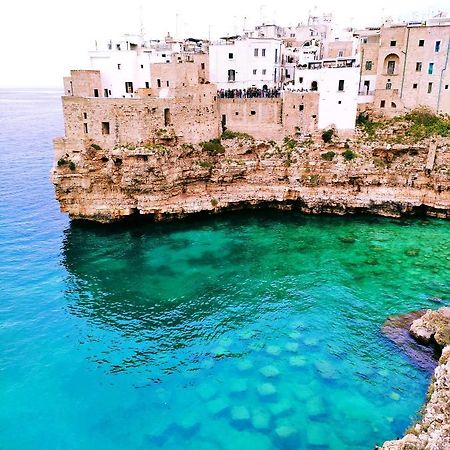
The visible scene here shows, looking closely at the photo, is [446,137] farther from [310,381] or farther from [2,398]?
[2,398]

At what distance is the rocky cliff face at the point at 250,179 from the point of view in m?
40.1

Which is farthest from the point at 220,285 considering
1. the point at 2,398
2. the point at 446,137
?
the point at 446,137

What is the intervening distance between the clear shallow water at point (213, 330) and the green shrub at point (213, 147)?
21.9ft

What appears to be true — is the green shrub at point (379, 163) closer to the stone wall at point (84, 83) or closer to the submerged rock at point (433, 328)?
the submerged rock at point (433, 328)

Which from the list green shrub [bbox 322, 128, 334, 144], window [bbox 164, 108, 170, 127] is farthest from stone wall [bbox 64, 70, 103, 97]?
green shrub [bbox 322, 128, 334, 144]

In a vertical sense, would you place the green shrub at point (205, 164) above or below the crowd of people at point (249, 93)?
below

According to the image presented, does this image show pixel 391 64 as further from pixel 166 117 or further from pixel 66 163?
pixel 66 163

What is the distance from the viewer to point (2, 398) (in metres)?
22.1

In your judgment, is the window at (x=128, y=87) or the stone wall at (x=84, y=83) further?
the window at (x=128, y=87)

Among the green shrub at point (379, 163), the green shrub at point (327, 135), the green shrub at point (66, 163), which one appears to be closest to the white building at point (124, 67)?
the green shrub at point (66, 163)

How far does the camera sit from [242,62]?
156ft

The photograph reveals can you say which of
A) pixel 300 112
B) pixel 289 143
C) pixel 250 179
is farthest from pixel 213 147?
pixel 300 112

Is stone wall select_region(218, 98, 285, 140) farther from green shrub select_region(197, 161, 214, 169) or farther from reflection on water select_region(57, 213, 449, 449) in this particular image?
reflection on water select_region(57, 213, 449, 449)

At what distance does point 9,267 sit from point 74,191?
9550mm
